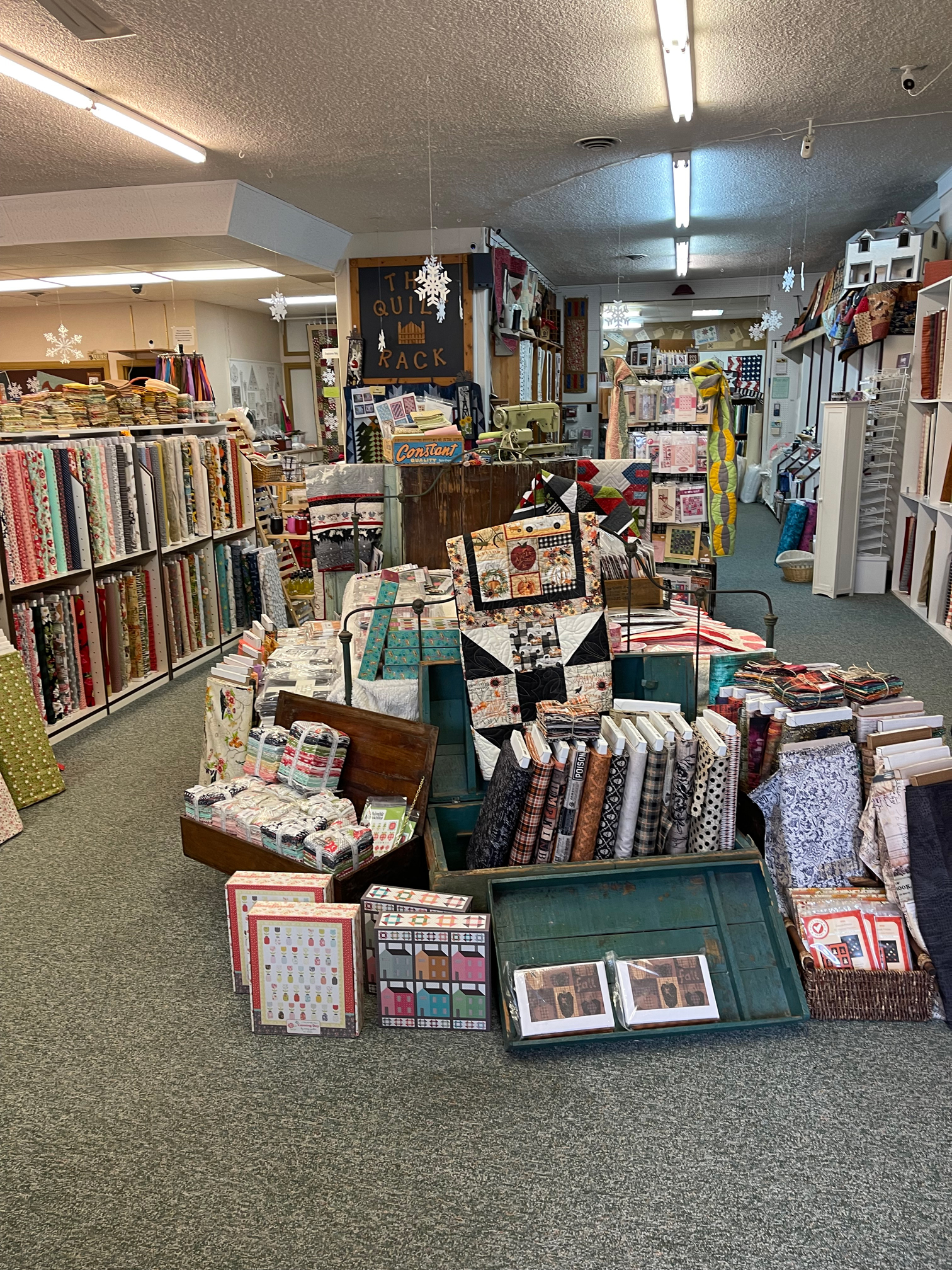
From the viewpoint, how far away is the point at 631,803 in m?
2.89

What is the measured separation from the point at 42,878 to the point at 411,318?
6791mm

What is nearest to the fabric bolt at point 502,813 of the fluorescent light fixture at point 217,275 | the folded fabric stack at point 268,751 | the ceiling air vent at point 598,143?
the folded fabric stack at point 268,751

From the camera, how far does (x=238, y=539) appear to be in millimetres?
7195

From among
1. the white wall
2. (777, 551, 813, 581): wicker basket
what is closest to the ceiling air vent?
(777, 551, 813, 581): wicker basket

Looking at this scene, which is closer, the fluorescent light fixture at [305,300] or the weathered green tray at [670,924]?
the weathered green tray at [670,924]

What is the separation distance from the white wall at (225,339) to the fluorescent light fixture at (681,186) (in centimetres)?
560

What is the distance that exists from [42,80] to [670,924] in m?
4.63

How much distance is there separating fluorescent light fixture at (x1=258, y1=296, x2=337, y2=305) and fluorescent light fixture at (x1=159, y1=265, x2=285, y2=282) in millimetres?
1410

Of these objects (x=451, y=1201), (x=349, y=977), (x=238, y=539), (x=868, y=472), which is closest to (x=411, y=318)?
(x=238, y=539)

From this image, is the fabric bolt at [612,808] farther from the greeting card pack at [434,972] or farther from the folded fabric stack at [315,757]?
the folded fabric stack at [315,757]

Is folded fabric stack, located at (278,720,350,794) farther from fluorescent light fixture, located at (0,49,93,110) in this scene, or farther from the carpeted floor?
fluorescent light fixture, located at (0,49,93,110)

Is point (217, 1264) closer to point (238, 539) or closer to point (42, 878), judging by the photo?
point (42, 878)

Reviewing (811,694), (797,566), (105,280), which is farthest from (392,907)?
(105,280)

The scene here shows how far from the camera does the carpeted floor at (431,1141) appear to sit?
6.41 ft
